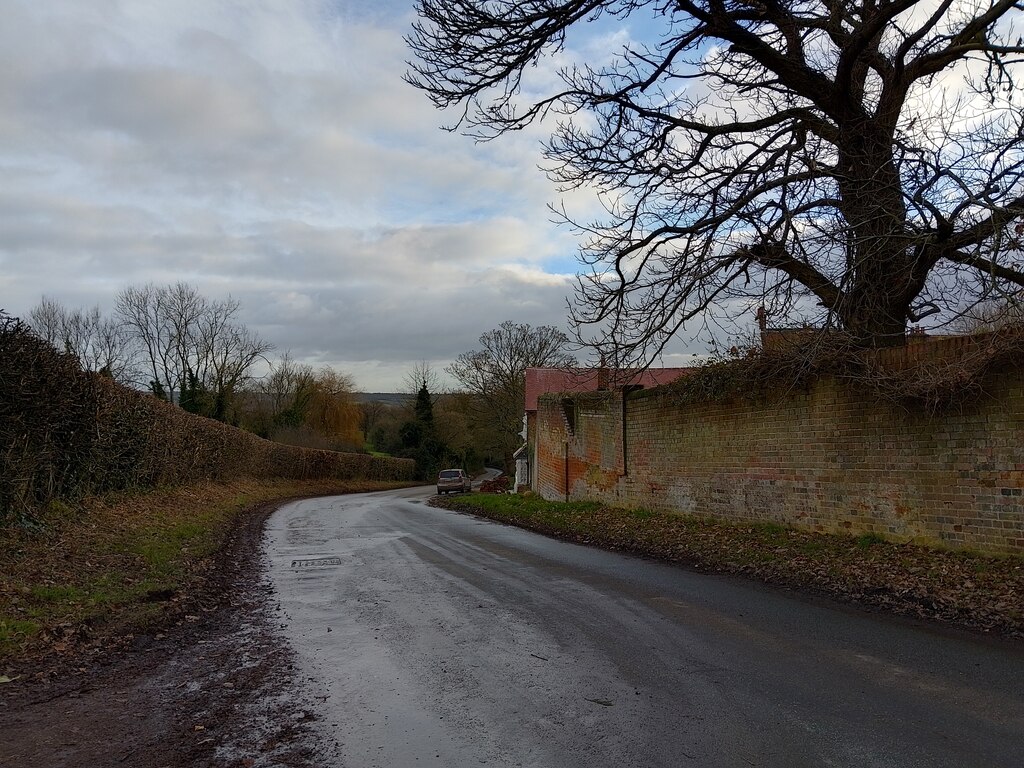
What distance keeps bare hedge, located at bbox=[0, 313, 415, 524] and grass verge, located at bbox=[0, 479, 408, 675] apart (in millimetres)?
453

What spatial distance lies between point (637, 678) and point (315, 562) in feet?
26.1

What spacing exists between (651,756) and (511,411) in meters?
56.4

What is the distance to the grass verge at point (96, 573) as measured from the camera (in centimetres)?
644

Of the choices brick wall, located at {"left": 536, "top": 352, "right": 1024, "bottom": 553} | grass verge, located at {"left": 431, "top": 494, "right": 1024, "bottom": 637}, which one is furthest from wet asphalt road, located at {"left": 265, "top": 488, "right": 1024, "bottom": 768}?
brick wall, located at {"left": 536, "top": 352, "right": 1024, "bottom": 553}

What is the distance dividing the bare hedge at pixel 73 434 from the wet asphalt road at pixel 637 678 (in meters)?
4.27

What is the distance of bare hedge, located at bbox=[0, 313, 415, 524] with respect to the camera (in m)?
9.65

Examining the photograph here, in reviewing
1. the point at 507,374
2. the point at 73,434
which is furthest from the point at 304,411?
the point at 73,434

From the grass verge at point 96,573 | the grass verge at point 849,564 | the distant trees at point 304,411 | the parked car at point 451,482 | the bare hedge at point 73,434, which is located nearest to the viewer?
the grass verge at point 96,573

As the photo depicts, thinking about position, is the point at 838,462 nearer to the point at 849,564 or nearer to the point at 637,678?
the point at 849,564

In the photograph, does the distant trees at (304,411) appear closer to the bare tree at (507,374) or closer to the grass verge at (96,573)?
the bare tree at (507,374)

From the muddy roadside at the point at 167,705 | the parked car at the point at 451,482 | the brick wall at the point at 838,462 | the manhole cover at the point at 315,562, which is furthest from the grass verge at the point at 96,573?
the parked car at the point at 451,482

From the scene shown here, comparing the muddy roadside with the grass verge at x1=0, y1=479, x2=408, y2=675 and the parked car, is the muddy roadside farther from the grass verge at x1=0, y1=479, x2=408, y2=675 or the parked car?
the parked car

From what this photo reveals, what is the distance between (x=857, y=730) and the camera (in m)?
4.25

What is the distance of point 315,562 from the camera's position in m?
12.0
